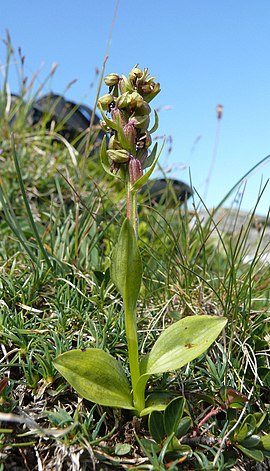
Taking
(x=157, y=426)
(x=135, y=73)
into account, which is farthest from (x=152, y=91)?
(x=157, y=426)

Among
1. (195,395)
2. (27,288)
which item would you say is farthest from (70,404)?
(27,288)

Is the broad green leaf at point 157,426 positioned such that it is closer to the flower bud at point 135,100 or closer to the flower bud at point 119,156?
the flower bud at point 119,156

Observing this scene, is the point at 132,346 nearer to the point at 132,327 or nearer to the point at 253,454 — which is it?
the point at 132,327

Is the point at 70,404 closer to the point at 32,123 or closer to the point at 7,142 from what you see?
the point at 7,142

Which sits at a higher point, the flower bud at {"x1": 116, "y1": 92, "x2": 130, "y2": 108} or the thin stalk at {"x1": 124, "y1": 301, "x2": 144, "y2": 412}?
the flower bud at {"x1": 116, "y1": 92, "x2": 130, "y2": 108}

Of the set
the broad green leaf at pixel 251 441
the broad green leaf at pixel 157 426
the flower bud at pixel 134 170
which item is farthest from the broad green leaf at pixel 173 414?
the flower bud at pixel 134 170

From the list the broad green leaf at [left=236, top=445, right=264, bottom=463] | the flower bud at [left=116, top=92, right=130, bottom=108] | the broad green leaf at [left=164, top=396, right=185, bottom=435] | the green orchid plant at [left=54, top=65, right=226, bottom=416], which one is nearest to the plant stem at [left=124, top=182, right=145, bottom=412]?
the green orchid plant at [left=54, top=65, right=226, bottom=416]

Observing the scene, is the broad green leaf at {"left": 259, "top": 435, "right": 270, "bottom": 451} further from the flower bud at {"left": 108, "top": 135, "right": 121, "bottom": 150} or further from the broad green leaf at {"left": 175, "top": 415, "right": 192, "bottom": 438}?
the flower bud at {"left": 108, "top": 135, "right": 121, "bottom": 150}
